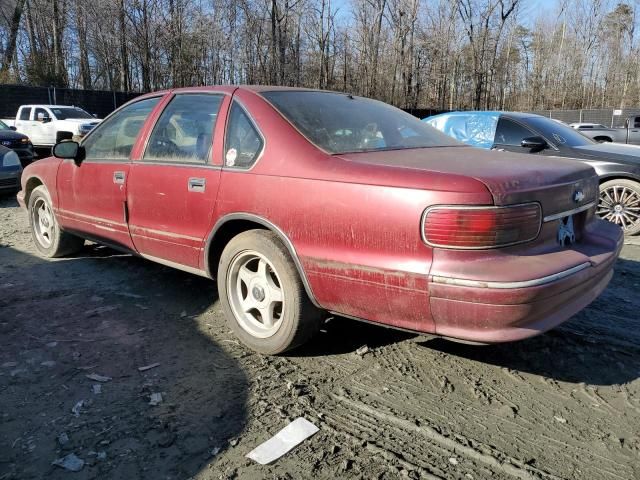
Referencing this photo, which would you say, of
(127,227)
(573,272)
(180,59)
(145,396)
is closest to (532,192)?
(573,272)

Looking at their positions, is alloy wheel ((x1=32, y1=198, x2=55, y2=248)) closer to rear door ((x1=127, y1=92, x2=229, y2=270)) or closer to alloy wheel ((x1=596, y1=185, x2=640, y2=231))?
rear door ((x1=127, y1=92, x2=229, y2=270))

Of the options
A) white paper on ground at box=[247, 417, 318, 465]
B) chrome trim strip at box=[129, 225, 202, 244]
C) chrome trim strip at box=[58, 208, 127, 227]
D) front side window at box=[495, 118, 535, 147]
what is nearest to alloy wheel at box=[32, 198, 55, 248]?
chrome trim strip at box=[58, 208, 127, 227]

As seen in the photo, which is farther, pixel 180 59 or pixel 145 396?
pixel 180 59

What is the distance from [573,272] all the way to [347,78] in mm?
38374

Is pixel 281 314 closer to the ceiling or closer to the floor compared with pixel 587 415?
closer to the ceiling

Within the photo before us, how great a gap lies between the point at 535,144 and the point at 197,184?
16.2 ft

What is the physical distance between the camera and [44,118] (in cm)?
1731

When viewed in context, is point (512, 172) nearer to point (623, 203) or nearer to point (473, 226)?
point (473, 226)

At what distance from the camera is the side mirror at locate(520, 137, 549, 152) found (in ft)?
22.3

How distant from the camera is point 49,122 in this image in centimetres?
1722

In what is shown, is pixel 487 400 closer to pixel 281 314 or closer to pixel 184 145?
pixel 281 314

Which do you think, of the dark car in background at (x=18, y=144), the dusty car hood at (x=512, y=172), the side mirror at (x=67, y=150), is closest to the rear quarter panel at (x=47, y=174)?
the side mirror at (x=67, y=150)

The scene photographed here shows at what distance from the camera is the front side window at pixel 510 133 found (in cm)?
718

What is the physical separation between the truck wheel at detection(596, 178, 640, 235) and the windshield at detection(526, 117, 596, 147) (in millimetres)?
719
